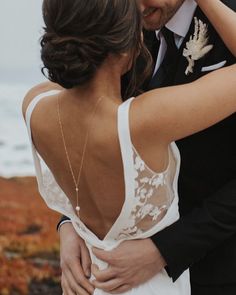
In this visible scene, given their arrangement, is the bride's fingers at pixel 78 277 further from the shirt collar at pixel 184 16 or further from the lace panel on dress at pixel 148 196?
the shirt collar at pixel 184 16

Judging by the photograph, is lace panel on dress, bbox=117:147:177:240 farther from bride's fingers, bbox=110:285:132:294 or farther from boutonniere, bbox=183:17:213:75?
boutonniere, bbox=183:17:213:75

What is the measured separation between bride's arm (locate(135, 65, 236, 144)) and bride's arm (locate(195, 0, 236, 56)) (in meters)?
0.11

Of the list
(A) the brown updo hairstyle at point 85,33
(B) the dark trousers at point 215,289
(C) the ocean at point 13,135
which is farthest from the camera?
(C) the ocean at point 13,135

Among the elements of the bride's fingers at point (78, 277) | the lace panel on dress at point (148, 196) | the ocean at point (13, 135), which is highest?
the lace panel on dress at point (148, 196)

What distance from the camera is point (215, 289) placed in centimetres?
257

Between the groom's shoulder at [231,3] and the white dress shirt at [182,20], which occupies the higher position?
the groom's shoulder at [231,3]

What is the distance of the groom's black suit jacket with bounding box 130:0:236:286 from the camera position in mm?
2357

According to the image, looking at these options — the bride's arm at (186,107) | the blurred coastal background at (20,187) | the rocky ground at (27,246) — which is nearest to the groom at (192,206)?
the bride's arm at (186,107)

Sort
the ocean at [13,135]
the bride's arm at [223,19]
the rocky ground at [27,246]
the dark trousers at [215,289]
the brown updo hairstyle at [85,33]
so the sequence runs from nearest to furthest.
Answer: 1. the brown updo hairstyle at [85,33]
2. the bride's arm at [223,19]
3. the dark trousers at [215,289]
4. the rocky ground at [27,246]
5. the ocean at [13,135]

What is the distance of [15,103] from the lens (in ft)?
20.5

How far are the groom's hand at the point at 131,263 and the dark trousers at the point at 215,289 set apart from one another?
29 centimetres

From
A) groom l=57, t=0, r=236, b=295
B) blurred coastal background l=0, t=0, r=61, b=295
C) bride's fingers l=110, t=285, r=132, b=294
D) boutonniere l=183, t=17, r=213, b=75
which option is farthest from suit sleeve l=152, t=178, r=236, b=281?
blurred coastal background l=0, t=0, r=61, b=295

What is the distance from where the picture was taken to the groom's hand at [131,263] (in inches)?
92.0

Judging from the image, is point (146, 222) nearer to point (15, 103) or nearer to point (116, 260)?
point (116, 260)
